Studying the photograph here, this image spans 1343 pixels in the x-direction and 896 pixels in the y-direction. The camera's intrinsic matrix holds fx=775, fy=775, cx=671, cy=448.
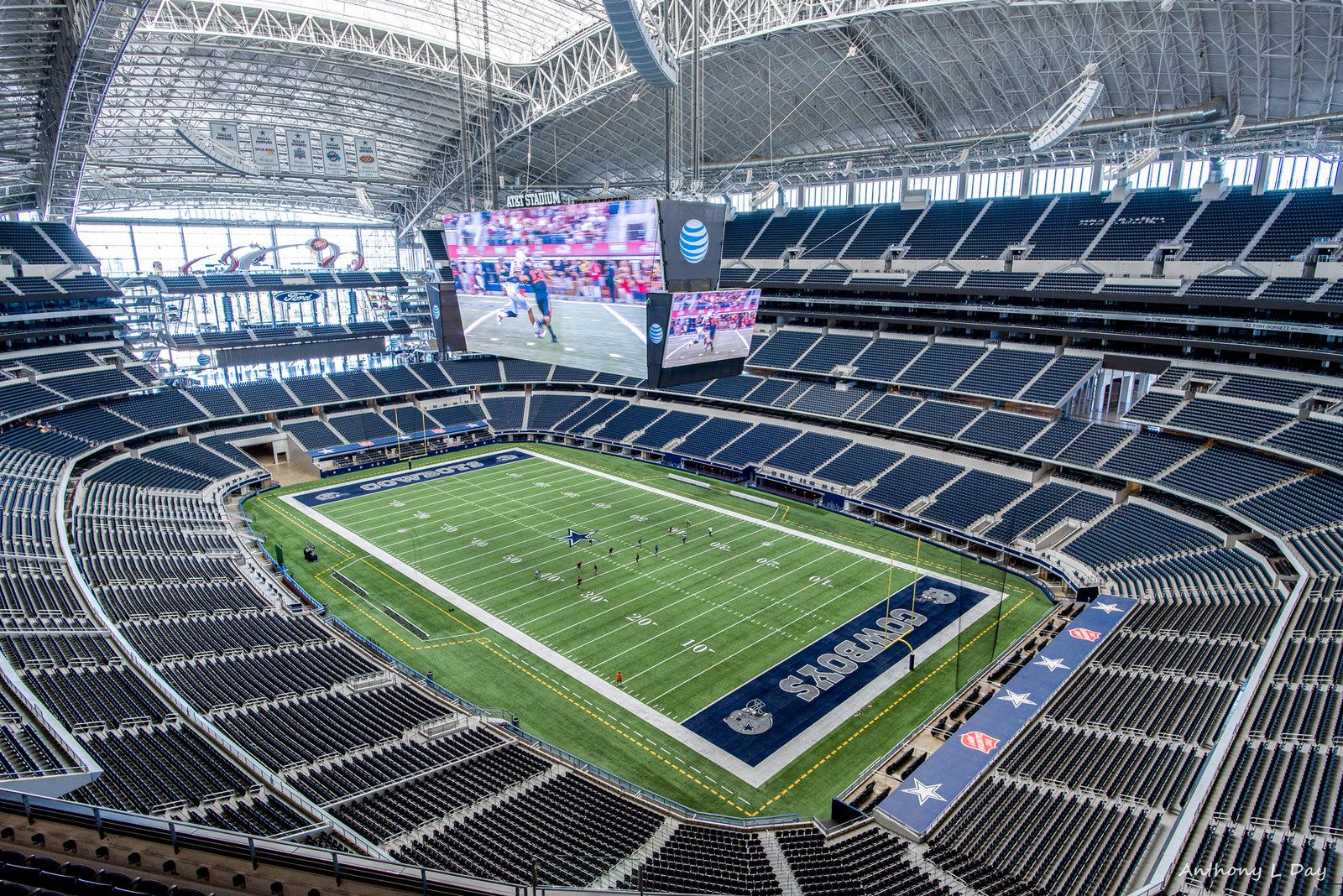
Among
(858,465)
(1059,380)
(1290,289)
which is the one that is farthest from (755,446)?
(1290,289)

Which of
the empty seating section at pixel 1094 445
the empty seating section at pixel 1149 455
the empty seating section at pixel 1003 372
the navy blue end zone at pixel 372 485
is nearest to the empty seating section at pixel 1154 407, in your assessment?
the empty seating section at pixel 1149 455

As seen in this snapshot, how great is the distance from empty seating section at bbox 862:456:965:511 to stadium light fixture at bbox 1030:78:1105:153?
53.9 feet

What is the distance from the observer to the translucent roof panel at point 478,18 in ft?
132

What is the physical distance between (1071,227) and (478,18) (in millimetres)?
36207

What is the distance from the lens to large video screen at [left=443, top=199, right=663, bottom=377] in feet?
74.4

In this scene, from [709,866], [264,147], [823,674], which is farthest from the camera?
[264,147]

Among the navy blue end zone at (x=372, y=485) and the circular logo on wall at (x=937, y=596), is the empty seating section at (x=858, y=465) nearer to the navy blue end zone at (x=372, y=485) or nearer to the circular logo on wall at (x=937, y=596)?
the circular logo on wall at (x=937, y=596)

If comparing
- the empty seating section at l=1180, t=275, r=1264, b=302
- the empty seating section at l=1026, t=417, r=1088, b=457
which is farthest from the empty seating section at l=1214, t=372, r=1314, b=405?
the empty seating section at l=1026, t=417, r=1088, b=457

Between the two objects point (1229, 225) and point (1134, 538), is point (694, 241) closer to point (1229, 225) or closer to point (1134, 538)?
point (1134, 538)

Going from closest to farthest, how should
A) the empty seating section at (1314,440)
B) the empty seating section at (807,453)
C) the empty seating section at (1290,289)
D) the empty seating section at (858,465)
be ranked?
the empty seating section at (1314,440) < the empty seating section at (1290,289) < the empty seating section at (858,465) < the empty seating section at (807,453)

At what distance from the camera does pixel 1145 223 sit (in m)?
43.2

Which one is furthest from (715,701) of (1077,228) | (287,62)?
(287,62)

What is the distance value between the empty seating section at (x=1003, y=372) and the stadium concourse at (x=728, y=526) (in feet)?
1.21

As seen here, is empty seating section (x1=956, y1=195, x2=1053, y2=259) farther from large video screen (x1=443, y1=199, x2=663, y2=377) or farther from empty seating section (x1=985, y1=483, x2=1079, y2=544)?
large video screen (x1=443, y1=199, x2=663, y2=377)
